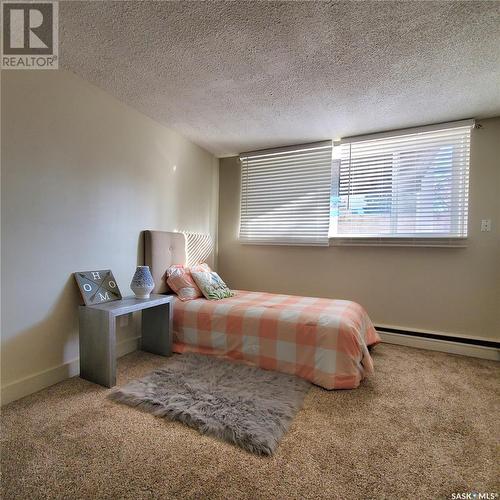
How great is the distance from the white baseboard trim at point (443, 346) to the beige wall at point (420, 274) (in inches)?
4.5

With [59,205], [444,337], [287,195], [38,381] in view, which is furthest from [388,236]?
[38,381]

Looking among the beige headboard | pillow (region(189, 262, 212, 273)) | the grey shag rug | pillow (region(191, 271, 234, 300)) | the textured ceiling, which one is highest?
the textured ceiling

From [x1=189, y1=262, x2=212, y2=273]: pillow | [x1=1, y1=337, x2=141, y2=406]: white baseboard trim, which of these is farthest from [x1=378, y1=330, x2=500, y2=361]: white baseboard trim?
[x1=1, y1=337, x2=141, y2=406]: white baseboard trim

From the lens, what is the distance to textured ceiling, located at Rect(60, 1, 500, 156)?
1.47 meters

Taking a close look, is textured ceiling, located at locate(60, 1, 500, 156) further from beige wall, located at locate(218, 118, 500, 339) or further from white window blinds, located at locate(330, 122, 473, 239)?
beige wall, located at locate(218, 118, 500, 339)

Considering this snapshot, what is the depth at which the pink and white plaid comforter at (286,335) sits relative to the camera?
1.93 meters

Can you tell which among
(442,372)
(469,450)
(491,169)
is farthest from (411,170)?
(469,450)

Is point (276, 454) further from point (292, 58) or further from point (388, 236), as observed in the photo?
point (388, 236)

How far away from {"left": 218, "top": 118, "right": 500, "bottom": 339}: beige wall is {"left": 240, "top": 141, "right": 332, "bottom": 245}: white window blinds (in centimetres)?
18

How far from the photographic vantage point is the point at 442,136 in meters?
2.75

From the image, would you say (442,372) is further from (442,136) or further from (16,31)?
(16,31)

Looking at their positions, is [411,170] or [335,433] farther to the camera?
[411,170]

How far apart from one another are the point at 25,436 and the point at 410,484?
6.02 feet

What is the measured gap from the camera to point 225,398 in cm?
174
